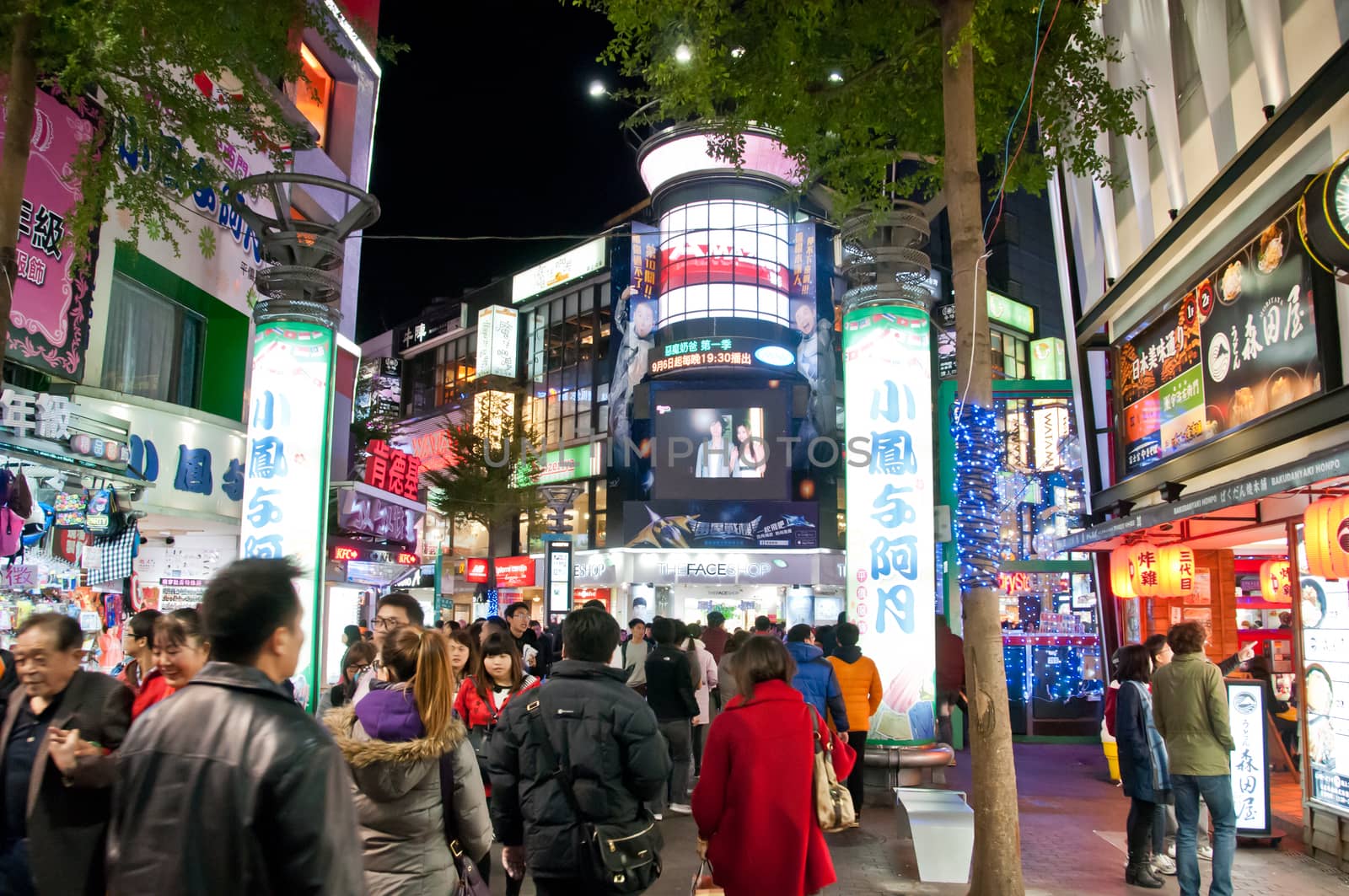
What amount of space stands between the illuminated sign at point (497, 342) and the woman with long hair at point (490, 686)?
34.7 m

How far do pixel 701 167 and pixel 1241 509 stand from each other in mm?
25521

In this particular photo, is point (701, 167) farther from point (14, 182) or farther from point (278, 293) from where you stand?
point (14, 182)

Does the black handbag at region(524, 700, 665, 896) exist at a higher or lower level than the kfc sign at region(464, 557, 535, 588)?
lower

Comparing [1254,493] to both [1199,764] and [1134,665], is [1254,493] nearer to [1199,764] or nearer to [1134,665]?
[1134,665]

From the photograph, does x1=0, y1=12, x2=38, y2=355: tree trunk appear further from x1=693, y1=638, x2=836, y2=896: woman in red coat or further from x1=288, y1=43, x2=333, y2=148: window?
x1=288, y1=43, x2=333, y2=148: window

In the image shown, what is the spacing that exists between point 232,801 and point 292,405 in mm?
11547

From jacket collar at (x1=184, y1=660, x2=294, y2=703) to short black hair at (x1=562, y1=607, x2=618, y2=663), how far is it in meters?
2.14

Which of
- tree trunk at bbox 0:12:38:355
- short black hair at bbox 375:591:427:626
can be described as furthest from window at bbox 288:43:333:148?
short black hair at bbox 375:591:427:626

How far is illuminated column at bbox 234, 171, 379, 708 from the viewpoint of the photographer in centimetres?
1253

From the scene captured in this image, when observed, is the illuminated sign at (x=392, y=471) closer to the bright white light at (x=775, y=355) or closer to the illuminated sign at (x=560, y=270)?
the bright white light at (x=775, y=355)

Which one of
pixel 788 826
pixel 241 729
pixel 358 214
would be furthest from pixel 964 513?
pixel 358 214

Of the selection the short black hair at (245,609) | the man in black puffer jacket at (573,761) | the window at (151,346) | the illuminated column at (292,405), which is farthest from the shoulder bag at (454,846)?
the window at (151,346)

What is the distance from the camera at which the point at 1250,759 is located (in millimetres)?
8320

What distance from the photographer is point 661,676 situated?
30.8 ft
